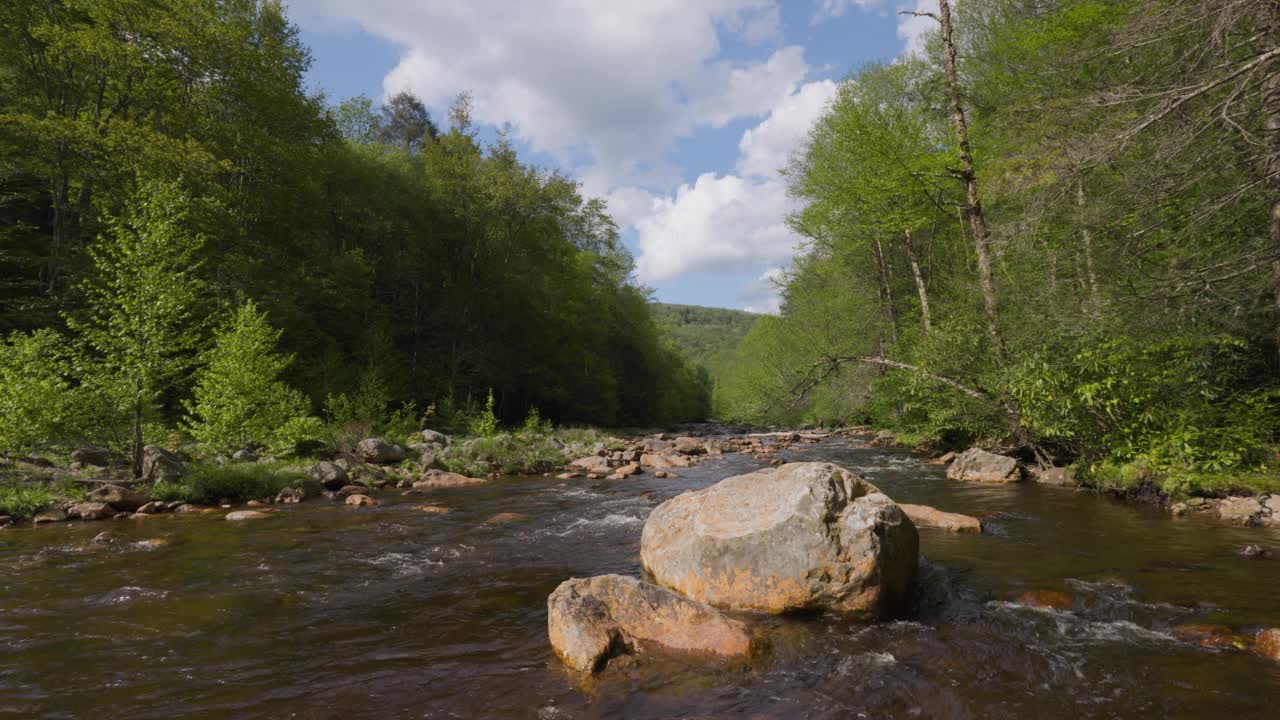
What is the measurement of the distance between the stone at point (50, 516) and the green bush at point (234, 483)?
170 cm

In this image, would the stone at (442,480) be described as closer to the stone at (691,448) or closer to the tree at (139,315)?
the tree at (139,315)

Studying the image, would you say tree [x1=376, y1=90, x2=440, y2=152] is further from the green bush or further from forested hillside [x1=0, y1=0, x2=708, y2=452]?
the green bush

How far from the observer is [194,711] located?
3.78 metres

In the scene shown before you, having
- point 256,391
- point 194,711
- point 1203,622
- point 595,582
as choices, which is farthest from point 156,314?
point 1203,622

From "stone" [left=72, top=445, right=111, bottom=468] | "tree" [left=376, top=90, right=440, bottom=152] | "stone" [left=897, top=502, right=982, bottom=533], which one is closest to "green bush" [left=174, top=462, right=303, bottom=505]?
"stone" [left=72, top=445, right=111, bottom=468]

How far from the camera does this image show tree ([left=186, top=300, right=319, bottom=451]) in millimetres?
13297

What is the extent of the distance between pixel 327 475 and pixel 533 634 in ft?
33.7

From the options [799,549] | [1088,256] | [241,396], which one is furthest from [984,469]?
[241,396]

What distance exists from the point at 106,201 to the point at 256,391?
1194 cm

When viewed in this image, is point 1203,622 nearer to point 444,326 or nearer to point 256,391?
point 256,391

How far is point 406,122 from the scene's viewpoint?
55.6 metres

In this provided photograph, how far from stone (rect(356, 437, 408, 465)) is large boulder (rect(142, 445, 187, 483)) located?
4.53 metres

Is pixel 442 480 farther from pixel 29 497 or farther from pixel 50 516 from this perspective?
pixel 29 497

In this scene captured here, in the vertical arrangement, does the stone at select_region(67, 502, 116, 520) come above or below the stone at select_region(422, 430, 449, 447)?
below
